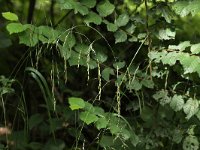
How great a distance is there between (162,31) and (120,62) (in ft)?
0.87

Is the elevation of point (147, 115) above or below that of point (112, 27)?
below

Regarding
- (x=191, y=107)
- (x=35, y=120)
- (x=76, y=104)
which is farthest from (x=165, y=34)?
(x=35, y=120)

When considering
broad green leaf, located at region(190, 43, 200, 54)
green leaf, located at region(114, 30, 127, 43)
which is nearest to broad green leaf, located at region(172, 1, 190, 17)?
broad green leaf, located at region(190, 43, 200, 54)

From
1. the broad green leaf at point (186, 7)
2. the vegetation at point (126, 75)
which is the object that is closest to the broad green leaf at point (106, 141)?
the vegetation at point (126, 75)

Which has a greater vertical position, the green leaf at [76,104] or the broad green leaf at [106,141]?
the green leaf at [76,104]

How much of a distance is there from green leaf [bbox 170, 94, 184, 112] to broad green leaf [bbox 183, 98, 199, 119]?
0.09 ft

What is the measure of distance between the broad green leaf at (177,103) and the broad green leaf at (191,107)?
0.09ft

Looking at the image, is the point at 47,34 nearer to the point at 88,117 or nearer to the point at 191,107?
the point at 88,117

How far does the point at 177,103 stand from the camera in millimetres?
2000

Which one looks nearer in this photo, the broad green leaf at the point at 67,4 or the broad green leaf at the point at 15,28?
the broad green leaf at the point at 15,28

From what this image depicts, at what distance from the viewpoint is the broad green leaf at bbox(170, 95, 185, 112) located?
199 cm

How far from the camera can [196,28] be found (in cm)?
398

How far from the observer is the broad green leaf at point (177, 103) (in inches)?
78.3

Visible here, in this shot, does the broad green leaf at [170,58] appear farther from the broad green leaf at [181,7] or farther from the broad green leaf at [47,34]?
the broad green leaf at [47,34]
